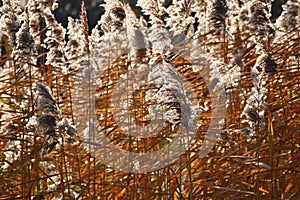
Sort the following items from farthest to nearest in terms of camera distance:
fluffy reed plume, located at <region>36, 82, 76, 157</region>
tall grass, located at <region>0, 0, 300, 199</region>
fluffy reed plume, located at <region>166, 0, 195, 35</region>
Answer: fluffy reed plume, located at <region>166, 0, 195, 35</region>, tall grass, located at <region>0, 0, 300, 199</region>, fluffy reed plume, located at <region>36, 82, 76, 157</region>

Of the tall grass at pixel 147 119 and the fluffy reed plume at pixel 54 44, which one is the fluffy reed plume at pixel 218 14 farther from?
the fluffy reed plume at pixel 54 44

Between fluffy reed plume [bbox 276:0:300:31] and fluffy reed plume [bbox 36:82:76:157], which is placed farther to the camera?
fluffy reed plume [bbox 276:0:300:31]

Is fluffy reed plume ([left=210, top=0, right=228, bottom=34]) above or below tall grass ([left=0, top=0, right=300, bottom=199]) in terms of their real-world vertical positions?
above

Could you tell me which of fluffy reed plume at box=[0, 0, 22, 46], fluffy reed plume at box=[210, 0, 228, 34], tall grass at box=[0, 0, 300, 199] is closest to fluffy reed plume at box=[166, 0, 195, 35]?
tall grass at box=[0, 0, 300, 199]

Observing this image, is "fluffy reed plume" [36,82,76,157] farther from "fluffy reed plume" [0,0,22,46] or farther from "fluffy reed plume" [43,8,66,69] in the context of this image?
"fluffy reed plume" [43,8,66,69]

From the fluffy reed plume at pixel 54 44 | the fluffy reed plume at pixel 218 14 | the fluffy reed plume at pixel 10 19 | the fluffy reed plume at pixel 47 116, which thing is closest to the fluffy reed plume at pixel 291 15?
the fluffy reed plume at pixel 218 14

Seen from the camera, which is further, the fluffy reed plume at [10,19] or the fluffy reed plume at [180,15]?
the fluffy reed plume at [180,15]

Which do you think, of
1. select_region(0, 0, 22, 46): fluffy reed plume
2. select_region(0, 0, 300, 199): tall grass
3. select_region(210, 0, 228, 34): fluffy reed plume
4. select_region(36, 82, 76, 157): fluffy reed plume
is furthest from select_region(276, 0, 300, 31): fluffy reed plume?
select_region(36, 82, 76, 157): fluffy reed plume

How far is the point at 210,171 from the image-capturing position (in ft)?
8.02

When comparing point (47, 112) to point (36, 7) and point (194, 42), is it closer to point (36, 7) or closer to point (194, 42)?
point (36, 7)

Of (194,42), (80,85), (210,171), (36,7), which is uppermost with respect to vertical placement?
(36,7)

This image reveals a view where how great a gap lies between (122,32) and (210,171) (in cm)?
82

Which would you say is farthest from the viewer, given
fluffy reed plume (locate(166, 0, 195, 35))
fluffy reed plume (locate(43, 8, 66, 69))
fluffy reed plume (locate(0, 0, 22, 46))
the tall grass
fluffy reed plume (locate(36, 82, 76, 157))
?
fluffy reed plume (locate(43, 8, 66, 69))

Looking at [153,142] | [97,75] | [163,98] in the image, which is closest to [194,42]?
[97,75]
